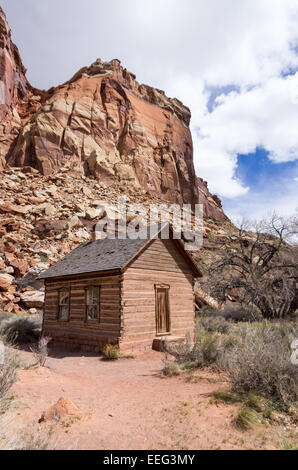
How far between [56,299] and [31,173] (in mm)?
28008

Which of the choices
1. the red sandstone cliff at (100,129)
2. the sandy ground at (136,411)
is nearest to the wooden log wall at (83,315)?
the sandy ground at (136,411)

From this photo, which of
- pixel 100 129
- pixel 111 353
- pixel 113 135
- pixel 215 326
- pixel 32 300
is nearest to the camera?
pixel 111 353

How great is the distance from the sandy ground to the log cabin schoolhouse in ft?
10.1

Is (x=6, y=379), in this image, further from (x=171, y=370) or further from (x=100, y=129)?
(x=100, y=129)

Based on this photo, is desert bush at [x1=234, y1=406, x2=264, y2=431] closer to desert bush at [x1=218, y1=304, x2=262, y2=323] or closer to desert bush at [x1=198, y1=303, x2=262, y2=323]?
desert bush at [x1=198, y1=303, x2=262, y2=323]

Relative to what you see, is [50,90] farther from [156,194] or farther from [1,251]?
[1,251]

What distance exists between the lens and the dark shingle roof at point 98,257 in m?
12.6

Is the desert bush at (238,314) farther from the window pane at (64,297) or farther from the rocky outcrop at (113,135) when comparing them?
the rocky outcrop at (113,135)

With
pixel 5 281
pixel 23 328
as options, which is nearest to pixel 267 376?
pixel 23 328

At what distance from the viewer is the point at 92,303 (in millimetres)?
13055

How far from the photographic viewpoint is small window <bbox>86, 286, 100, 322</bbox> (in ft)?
42.4

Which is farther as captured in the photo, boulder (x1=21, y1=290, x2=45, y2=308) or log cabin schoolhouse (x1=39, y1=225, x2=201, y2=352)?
boulder (x1=21, y1=290, x2=45, y2=308)

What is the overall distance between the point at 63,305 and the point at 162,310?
5.13 metres

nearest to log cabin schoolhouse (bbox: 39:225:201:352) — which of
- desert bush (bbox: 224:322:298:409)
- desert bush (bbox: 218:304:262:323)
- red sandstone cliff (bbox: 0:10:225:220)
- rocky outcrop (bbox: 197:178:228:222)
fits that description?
desert bush (bbox: 218:304:262:323)
